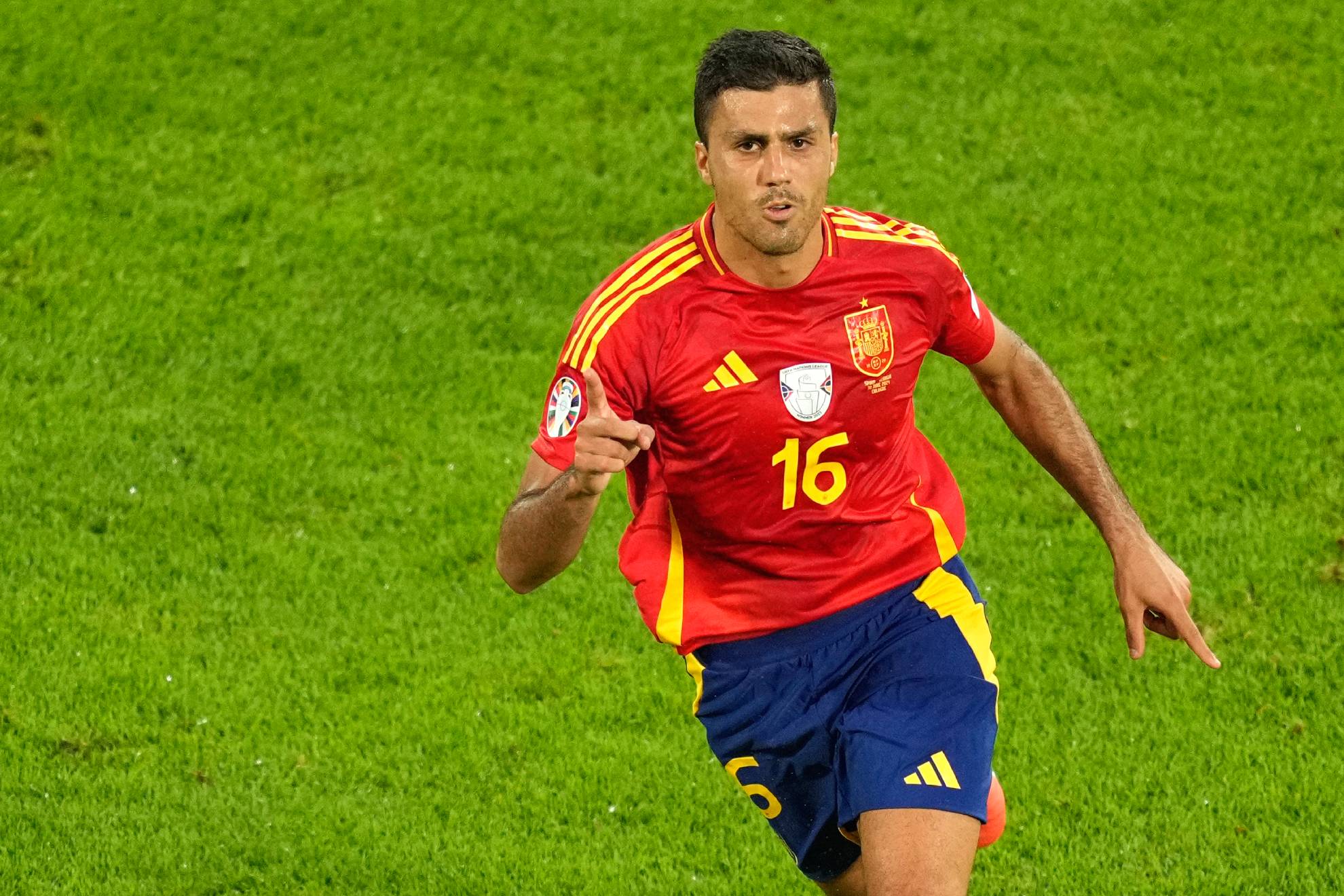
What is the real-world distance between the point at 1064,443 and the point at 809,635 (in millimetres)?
1063

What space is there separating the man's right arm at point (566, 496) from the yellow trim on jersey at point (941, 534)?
1.32 m

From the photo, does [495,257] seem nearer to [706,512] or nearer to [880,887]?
[706,512]

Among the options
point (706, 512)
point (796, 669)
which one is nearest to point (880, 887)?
point (796, 669)

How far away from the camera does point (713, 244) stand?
554 centimetres

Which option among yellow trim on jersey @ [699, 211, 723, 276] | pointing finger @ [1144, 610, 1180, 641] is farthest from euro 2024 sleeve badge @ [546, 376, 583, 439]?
pointing finger @ [1144, 610, 1180, 641]

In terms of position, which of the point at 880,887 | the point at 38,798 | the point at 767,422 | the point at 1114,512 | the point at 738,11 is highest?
the point at 767,422

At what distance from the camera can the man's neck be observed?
5461 millimetres

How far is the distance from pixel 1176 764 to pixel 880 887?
2.94 metres

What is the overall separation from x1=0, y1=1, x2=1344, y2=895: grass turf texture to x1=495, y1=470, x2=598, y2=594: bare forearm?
2262 mm

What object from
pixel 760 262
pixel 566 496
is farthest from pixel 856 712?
pixel 760 262

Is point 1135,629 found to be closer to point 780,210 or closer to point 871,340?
point 871,340

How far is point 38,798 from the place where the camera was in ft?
24.4

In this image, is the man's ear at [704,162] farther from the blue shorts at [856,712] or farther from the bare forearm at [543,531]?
the blue shorts at [856,712]

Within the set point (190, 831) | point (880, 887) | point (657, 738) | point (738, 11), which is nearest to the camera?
point (880, 887)
